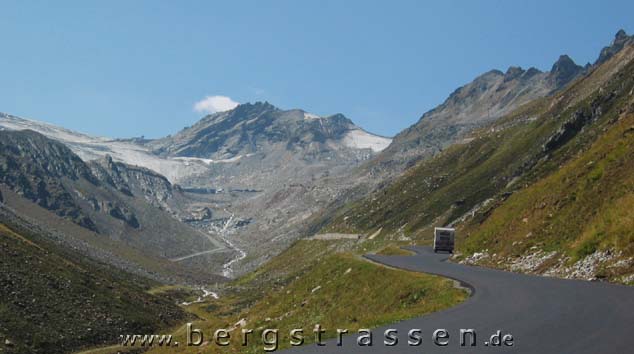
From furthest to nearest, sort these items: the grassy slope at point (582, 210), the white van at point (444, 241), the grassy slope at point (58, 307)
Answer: the white van at point (444, 241) < the grassy slope at point (58, 307) < the grassy slope at point (582, 210)

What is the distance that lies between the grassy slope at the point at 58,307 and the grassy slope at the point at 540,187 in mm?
50094

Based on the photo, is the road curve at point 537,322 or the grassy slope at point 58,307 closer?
the road curve at point 537,322

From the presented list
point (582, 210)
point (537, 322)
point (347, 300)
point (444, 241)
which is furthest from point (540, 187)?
point (537, 322)

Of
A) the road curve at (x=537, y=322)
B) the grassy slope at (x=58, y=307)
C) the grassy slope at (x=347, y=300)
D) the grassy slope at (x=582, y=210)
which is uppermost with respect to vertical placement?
the grassy slope at (x=582, y=210)

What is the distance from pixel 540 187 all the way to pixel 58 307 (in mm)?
63641

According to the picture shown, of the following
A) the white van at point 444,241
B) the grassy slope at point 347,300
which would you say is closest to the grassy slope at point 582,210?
the grassy slope at point 347,300

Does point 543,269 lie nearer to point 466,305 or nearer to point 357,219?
point 466,305

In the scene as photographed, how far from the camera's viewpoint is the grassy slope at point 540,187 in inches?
1473

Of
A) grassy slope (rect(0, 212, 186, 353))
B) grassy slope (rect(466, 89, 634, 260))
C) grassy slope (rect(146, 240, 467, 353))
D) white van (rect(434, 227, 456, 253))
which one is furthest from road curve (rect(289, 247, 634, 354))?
grassy slope (rect(0, 212, 186, 353))

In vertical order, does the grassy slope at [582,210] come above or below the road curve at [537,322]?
above

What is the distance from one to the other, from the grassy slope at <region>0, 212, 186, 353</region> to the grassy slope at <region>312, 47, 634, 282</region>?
1972 inches

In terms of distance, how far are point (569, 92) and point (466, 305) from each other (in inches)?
6475

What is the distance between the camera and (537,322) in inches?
701

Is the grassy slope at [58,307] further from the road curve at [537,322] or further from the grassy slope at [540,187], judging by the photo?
the road curve at [537,322]
